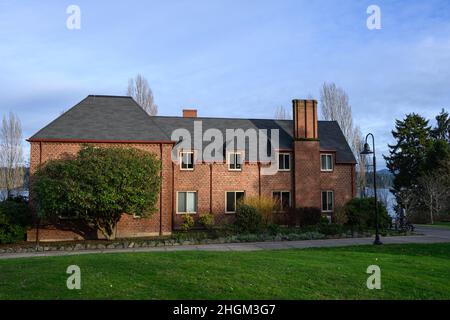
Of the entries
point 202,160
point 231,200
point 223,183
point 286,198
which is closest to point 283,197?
point 286,198

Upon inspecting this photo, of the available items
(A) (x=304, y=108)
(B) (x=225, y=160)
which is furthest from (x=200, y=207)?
(A) (x=304, y=108)

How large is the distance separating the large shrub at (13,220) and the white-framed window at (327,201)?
2020 centimetres

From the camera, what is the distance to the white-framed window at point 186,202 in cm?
2690

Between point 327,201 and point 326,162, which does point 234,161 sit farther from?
point 327,201

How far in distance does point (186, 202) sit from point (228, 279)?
1866cm

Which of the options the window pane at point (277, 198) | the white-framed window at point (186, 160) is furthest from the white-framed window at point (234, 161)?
the window pane at point (277, 198)

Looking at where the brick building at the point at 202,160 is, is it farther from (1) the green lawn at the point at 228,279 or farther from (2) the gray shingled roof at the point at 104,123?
(1) the green lawn at the point at 228,279

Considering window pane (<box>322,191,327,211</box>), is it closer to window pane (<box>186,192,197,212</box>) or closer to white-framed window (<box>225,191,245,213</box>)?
white-framed window (<box>225,191,245,213</box>)

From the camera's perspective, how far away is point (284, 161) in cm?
2886

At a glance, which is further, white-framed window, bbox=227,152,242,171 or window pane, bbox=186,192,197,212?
white-framed window, bbox=227,152,242,171

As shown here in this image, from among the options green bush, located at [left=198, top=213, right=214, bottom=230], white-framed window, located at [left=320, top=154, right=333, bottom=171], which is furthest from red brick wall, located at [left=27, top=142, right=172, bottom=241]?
white-framed window, located at [left=320, top=154, right=333, bottom=171]

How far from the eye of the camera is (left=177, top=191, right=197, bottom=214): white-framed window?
26902 mm

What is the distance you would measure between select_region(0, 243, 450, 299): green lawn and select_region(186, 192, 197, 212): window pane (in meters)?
15.2

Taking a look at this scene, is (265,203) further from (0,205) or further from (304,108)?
(0,205)
